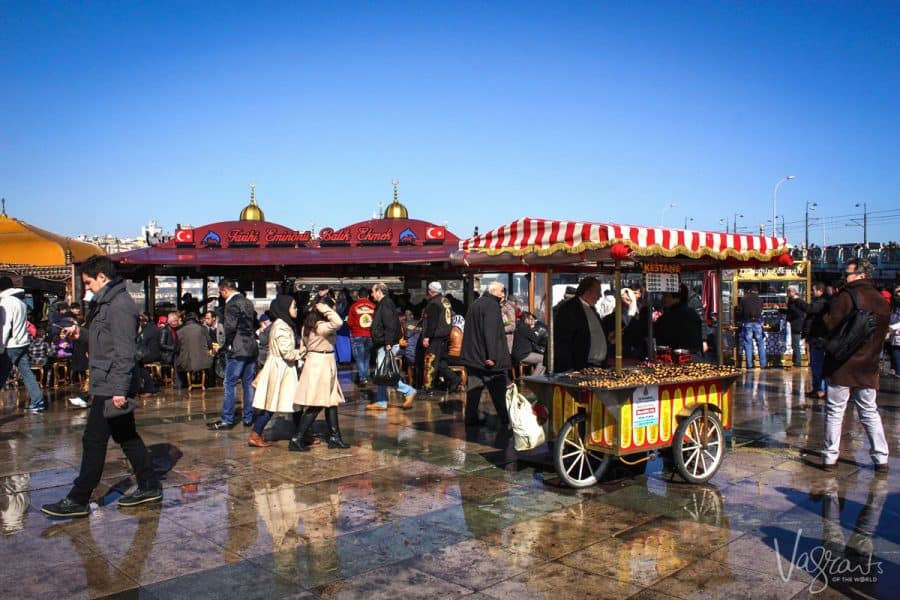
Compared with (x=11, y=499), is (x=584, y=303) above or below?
above

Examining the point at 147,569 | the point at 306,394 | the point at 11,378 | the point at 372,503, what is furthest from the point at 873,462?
A: the point at 11,378

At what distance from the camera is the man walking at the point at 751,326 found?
52.2 ft

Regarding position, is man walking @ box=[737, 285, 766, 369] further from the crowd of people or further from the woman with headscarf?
the woman with headscarf

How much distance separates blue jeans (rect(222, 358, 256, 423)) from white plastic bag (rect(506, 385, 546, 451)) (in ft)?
12.8

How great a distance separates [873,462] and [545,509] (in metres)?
3.48

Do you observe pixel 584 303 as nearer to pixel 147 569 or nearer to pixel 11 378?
pixel 147 569

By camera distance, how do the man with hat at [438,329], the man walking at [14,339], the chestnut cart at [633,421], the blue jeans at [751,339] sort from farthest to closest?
the blue jeans at [751,339], the man with hat at [438,329], the man walking at [14,339], the chestnut cart at [633,421]

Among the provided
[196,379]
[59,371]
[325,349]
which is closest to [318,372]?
[325,349]

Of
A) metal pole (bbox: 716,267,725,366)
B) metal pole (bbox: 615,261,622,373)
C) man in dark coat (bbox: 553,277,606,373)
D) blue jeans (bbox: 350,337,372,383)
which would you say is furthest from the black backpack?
blue jeans (bbox: 350,337,372,383)

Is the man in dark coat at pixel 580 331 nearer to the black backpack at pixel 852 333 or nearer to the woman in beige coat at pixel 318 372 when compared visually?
the black backpack at pixel 852 333

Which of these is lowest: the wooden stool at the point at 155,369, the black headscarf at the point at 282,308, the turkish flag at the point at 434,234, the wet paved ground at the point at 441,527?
the wet paved ground at the point at 441,527

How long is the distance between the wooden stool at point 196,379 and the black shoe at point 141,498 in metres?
7.42

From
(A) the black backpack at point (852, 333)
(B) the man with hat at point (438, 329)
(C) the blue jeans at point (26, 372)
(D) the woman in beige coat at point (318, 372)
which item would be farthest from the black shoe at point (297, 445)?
(A) the black backpack at point (852, 333)

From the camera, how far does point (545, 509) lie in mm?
5828
